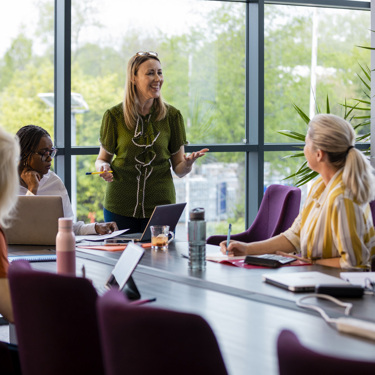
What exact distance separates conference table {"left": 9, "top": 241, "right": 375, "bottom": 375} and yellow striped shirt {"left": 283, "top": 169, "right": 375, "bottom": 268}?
16 cm

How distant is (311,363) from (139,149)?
9.63 ft

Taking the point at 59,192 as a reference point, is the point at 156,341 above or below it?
below

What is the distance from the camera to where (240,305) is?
1740 millimetres

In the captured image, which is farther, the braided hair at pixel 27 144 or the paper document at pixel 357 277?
the braided hair at pixel 27 144

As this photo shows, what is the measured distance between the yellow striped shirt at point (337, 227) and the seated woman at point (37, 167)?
116cm

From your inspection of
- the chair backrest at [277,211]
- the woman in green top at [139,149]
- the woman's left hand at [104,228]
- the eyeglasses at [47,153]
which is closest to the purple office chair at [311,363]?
the woman's left hand at [104,228]

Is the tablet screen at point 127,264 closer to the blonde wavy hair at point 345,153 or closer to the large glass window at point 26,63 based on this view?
the blonde wavy hair at point 345,153

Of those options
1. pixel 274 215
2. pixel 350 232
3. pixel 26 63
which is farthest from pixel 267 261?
pixel 26 63

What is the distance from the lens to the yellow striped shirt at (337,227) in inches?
92.8

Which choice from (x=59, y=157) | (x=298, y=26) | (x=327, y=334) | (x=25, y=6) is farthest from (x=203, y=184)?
(x=327, y=334)

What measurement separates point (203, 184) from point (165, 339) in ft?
15.0

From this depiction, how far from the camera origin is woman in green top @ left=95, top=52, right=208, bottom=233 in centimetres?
365

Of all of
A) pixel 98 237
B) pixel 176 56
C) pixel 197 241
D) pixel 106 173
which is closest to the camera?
pixel 197 241

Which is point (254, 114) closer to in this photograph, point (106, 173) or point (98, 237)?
point (106, 173)
